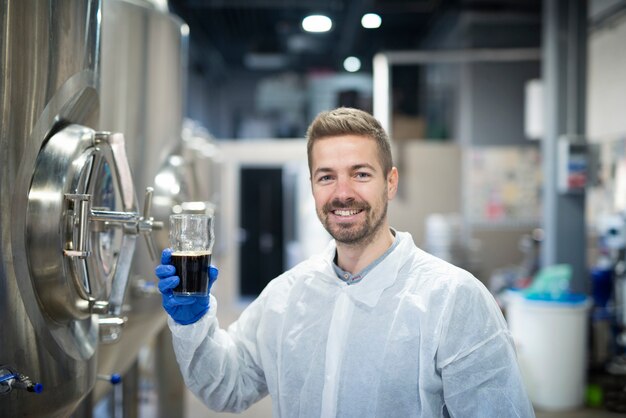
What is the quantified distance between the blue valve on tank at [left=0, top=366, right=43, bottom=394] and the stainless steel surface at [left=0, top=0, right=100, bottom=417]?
2 cm

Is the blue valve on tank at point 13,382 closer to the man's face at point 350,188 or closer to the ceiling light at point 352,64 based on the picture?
the man's face at point 350,188

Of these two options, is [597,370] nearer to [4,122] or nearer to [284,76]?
[4,122]

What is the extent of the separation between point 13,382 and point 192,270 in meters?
0.39

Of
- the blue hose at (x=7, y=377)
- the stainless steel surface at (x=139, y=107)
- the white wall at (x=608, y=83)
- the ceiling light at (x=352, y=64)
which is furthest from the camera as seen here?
the ceiling light at (x=352, y=64)

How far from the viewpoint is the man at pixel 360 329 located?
134 cm

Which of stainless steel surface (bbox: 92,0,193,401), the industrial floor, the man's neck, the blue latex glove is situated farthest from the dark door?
the blue latex glove

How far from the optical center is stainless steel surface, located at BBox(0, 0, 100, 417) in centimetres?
115

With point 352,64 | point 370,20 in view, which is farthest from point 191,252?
point 352,64

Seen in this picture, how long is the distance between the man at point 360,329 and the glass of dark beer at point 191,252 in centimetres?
3

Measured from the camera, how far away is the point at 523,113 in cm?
725

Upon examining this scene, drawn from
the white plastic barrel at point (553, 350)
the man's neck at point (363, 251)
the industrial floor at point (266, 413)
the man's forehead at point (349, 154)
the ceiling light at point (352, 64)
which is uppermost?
the ceiling light at point (352, 64)

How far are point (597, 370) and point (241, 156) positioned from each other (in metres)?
4.45

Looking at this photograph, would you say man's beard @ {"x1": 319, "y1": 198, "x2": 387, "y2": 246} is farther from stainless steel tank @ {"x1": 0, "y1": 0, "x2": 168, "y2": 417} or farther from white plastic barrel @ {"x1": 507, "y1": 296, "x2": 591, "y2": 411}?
white plastic barrel @ {"x1": 507, "y1": 296, "x2": 591, "y2": 411}

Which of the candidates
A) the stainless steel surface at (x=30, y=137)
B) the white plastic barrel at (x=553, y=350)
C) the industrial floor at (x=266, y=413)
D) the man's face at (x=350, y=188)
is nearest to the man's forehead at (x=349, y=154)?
the man's face at (x=350, y=188)
